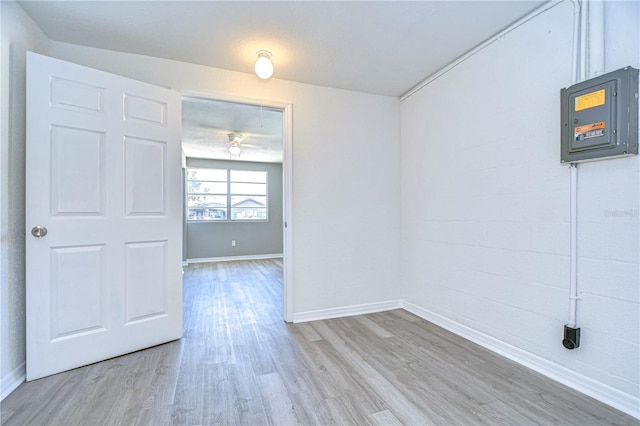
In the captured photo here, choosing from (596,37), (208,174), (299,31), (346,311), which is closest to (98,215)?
(299,31)

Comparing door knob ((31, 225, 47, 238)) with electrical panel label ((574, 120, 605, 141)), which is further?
door knob ((31, 225, 47, 238))

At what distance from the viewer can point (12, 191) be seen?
1.76 metres

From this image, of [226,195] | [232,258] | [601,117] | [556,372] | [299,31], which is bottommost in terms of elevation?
[232,258]

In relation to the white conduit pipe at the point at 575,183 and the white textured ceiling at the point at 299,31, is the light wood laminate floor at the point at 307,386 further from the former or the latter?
the white textured ceiling at the point at 299,31

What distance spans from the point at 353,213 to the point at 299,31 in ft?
5.68

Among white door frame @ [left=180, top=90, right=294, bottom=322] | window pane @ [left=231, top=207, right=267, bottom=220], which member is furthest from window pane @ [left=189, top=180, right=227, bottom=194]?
white door frame @ [left=180, top=90, right=294, bottom=322]

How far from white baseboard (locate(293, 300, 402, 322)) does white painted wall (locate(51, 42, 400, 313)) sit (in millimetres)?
49

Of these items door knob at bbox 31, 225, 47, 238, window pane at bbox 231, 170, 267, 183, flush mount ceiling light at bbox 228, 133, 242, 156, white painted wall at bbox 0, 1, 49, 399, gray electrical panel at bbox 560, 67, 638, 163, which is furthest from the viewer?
window pane at bbox 231, 170, 267, 183

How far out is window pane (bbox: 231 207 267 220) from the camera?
22.3 feet

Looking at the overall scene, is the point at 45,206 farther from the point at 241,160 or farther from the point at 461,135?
the point at 241,160

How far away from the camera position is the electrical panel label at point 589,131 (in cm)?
154

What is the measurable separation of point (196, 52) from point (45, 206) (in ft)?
5.14

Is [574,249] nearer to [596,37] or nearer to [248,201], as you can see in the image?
[596,37]

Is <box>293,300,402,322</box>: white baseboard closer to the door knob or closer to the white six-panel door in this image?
the white six-panel door
